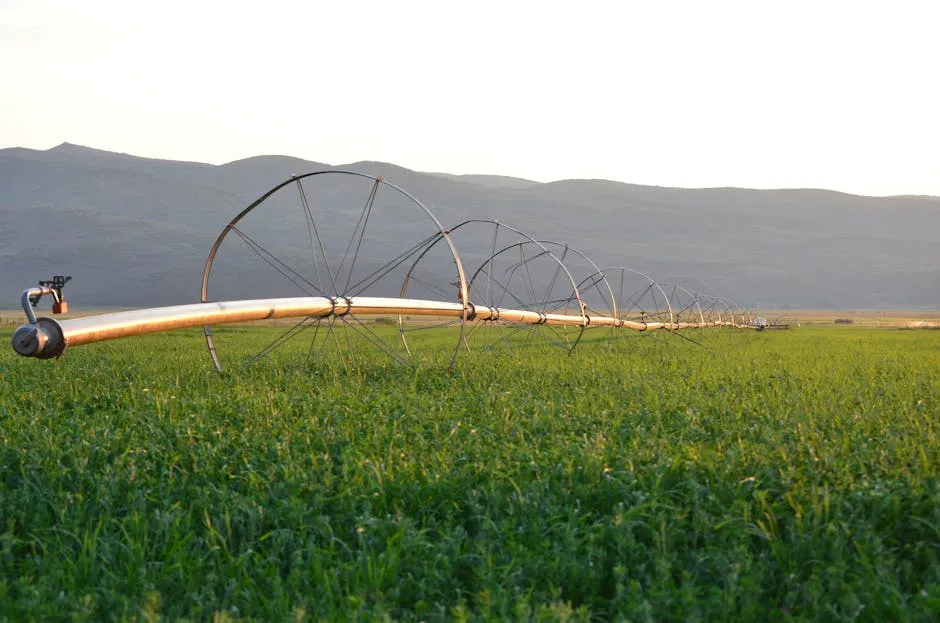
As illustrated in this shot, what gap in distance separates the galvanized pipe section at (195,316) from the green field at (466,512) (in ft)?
2.18

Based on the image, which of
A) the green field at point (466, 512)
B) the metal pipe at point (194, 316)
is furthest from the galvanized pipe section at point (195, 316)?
the green field at point (466, 512)

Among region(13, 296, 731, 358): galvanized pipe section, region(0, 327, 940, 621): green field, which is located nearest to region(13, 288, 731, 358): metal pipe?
region(13, 296, 731, 358): galvanized pipe section

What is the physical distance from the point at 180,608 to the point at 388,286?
184 meters

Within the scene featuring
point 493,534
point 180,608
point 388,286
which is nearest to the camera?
point 180,608

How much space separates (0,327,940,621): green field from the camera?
129 inches

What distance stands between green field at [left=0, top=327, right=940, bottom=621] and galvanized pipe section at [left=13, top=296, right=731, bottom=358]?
66 centimetres

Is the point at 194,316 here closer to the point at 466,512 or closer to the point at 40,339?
the point at 40,339

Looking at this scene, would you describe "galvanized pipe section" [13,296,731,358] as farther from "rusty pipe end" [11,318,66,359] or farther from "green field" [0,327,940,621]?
"green field" [0,327,940,621]

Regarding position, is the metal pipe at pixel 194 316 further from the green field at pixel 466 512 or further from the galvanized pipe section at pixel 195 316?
the green field at pixel 466 512

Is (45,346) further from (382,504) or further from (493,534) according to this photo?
(493,534)

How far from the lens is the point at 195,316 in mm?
7555

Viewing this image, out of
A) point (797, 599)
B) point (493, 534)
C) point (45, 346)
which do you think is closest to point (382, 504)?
point (493, 534)

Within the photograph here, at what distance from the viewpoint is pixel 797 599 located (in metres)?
3.35

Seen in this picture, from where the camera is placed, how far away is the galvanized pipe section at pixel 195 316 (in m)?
5.86
